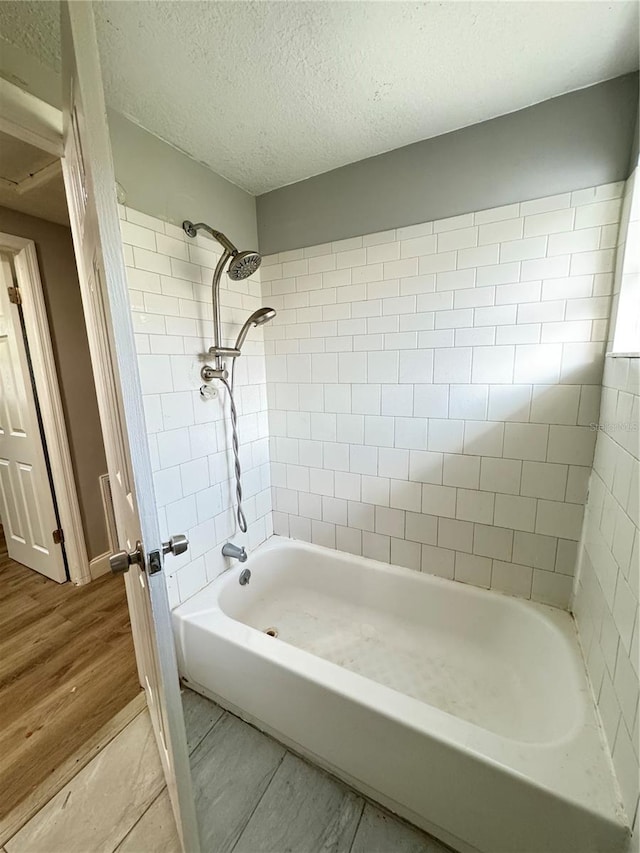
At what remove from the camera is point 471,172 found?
133 centimetres

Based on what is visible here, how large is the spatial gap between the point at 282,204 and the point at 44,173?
104 centimetres

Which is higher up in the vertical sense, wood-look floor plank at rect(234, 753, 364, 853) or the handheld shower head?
the handheld shower head

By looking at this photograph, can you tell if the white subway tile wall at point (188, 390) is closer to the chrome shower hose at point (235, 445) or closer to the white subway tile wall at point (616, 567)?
the chrome shower hose at point (235, 445)

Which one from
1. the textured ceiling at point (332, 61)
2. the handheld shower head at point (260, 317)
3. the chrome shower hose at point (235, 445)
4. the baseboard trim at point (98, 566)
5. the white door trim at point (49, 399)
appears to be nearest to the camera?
the textured ceiling at point (332, 61)

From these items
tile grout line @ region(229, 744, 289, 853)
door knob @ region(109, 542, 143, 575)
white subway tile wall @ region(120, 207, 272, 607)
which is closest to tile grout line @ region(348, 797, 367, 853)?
tile grout line @ region(229, 744, 289, 853)

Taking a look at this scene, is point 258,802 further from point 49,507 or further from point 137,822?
point 49,507

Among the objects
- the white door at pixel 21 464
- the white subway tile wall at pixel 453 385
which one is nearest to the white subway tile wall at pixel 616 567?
the white subway tile wall at pixel 453 385

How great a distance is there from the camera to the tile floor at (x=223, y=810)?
0.98 m

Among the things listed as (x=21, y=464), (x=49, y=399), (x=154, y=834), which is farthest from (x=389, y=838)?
(x=21, y=464)

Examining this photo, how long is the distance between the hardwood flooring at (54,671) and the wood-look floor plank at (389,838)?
103 centimetres

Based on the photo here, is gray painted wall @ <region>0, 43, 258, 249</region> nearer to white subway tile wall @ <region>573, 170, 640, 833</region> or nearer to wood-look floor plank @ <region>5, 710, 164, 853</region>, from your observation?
white subway tile wall @ <region>573, 170, 640, 833</region>

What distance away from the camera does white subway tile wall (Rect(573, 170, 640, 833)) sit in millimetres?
780

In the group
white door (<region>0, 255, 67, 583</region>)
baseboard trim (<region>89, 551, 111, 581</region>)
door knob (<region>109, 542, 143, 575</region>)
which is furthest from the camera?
baseboard trim (<region>89, 551, 111, 581</region>)

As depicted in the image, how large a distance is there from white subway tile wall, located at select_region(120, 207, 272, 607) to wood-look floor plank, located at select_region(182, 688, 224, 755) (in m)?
0.41
